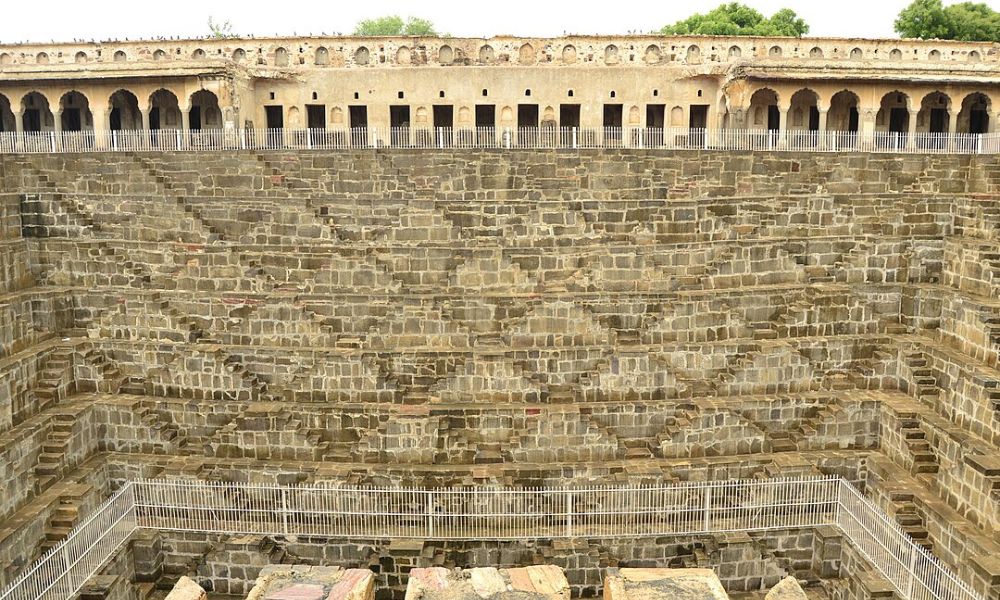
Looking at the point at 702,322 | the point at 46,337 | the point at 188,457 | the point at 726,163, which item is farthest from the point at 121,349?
the point at 726,163

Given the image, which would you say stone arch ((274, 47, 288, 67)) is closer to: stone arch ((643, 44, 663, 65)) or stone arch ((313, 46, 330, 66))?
stone arch ((313, 46, 330, 66))

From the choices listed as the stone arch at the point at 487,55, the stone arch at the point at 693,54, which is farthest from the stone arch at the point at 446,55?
the stone arch at the point at 693,54

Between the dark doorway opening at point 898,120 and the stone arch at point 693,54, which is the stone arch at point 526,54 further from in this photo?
the dark doorway opening at point 898,120

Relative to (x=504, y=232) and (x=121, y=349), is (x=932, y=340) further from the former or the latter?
(x=121, y=349)

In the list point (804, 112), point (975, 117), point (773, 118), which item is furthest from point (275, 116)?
point (975, 117)

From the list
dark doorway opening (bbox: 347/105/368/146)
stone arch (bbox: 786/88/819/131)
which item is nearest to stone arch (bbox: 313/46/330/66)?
dark doorway opening (bbox: 347/105/368/146)

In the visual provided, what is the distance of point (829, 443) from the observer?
15641mm

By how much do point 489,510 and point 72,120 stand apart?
2823 centimetres

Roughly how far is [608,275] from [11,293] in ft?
42.8

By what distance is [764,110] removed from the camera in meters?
30.7

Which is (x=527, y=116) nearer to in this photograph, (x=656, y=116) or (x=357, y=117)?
(x=656, y=116)

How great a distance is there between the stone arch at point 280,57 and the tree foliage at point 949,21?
34.7 metres

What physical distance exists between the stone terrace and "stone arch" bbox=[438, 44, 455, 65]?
1434 centimetres

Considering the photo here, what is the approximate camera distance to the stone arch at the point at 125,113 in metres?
31.0
